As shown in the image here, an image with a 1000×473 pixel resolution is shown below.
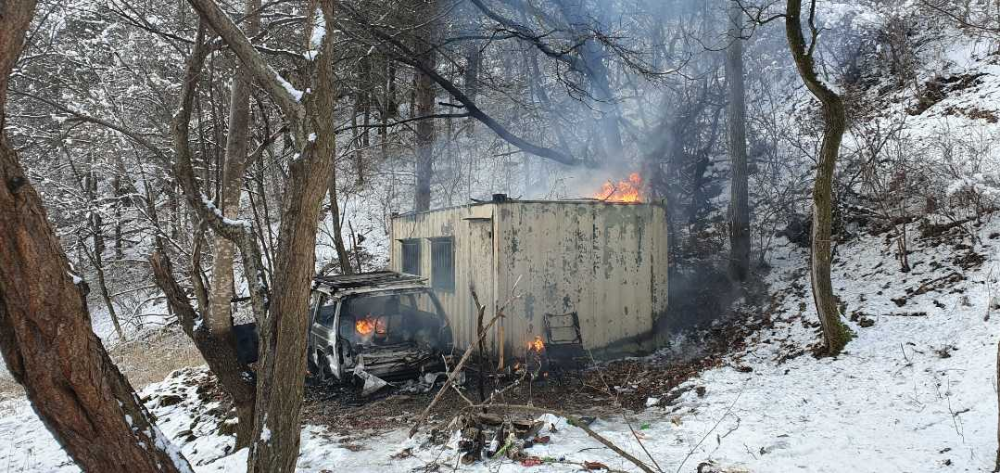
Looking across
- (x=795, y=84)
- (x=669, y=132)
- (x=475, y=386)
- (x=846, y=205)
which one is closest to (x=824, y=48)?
(x=795, y=84)

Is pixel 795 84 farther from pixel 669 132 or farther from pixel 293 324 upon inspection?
pixel 293 324

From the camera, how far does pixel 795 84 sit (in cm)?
1570

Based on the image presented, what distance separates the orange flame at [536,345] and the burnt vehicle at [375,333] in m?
1.26

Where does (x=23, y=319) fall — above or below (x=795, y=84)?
below

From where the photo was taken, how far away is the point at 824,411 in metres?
5.53

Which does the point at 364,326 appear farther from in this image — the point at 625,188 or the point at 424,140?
the point at 424,140

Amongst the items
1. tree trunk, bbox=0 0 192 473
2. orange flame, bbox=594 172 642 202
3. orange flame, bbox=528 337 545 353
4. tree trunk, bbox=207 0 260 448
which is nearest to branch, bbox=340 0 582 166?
orange flame, bbox=594 172 642 202

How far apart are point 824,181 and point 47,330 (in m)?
7.65

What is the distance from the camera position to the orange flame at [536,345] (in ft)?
27.7

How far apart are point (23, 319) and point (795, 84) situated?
1754 cm

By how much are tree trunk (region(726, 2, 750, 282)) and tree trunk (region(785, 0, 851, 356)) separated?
3.33m

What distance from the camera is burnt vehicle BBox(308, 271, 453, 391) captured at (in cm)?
761

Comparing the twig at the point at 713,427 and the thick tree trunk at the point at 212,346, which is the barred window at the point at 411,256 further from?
the twig at the point at 713,427

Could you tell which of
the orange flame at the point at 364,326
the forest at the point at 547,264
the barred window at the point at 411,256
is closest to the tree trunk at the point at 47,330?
the forest at the point at 547,264
